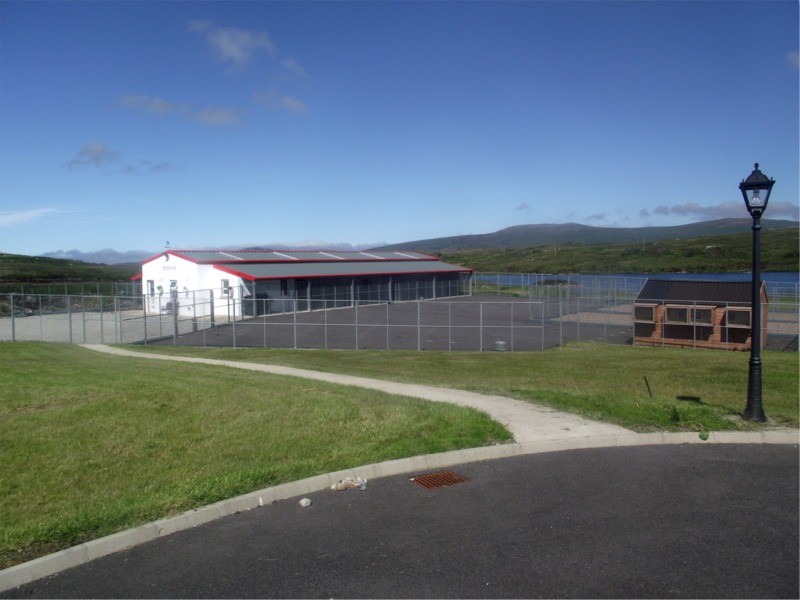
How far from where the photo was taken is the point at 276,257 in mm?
55594

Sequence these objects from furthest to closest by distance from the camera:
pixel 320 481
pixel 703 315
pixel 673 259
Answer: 1. pixel 673 259
2. pixel 703 315
3. pixel 320 481

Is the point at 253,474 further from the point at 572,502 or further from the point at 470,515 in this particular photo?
the point at 572,502

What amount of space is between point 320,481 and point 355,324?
26.4 m

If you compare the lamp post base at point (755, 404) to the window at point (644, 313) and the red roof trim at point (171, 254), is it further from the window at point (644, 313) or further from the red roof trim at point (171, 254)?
the red roof trim at point (171, 254)

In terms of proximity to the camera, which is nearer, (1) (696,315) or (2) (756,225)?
(2) (756,225)

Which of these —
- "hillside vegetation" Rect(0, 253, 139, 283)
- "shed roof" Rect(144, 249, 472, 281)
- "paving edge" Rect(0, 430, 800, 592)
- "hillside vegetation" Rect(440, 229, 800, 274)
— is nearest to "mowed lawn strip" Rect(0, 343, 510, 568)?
"paving edge" Rect(0, 430, 800, 592)

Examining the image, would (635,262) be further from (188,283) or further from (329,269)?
(188,283)

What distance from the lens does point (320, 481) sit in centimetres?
740

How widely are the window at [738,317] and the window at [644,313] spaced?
125 inches

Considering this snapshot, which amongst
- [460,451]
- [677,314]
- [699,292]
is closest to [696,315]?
[677,314]

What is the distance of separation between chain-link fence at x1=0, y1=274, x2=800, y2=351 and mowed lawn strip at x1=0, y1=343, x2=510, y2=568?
18.5m

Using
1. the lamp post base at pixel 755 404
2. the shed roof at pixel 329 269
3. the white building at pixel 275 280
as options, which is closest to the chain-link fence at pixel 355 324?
the white building at pixel 275 280

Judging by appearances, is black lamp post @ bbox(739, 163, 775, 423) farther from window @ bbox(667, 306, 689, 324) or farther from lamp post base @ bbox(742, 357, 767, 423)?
window @ bbox(667, 306, 689, 324)

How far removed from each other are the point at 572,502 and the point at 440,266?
2438 inches
